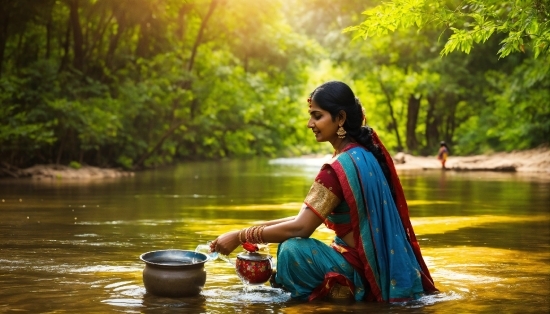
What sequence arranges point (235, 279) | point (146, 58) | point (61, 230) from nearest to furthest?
1. point (235, 279)
2. point (61, 230)
3. point (146, 58)

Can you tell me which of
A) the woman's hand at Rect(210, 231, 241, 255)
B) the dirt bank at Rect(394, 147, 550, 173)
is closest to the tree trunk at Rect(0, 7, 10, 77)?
the dirt bank at Rect(394, 147, 550, 173)

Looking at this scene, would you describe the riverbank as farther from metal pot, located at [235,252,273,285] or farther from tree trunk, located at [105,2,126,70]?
metal pot, located at [235,252,273,285]

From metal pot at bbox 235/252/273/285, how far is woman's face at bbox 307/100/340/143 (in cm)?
99

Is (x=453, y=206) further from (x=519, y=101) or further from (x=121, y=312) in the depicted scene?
(x=519, y=101)

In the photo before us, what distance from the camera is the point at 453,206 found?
50.3 ft

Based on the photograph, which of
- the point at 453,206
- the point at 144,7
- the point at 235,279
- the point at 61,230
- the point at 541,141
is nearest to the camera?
the point at 235,279

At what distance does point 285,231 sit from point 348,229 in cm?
47

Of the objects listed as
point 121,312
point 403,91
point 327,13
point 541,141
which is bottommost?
point 121,312

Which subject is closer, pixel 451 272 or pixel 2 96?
pixel 451 272

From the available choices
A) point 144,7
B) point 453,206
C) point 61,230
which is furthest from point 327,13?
point 61,230

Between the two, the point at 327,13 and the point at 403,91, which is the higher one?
the point at 327,13

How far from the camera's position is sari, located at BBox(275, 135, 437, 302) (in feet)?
19.7

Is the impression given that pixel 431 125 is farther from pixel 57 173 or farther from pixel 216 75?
pixel 57 173

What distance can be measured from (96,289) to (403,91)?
123 feet
